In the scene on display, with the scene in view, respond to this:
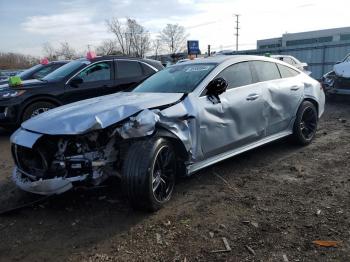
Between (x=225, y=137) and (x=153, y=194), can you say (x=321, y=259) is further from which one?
(x=225, y=137)

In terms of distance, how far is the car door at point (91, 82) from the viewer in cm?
866

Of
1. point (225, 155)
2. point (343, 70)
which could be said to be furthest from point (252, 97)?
point (343, 70)

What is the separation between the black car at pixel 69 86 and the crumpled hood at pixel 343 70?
553 cm

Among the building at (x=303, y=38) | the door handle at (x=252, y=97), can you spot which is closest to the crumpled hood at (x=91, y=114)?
the door handle at (x=252, y=97)

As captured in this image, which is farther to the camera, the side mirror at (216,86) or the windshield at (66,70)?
the windshield at (66,70)

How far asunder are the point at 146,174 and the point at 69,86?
5400 mm

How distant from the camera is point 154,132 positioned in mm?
4133

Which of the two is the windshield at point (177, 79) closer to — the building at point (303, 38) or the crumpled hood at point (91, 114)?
the crumpled hood at point (91, 114)

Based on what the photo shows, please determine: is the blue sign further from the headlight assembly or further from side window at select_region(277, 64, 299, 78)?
side window at select_region(277, 64, 299, 78)

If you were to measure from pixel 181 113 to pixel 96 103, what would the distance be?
1.05 m

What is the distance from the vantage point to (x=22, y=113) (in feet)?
27.2

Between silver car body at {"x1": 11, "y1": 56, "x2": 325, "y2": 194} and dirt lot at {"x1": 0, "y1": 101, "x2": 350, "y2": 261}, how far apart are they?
1.16 ft

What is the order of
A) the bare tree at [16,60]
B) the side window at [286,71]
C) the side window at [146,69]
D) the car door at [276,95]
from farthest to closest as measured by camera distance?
the bare tree at [16,60], the side window at [146,69], the side window at [286,71], the car door at [276,95]

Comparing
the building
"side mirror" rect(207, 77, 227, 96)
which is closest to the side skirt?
"side mirror" rect(207, 77, 227, 96)
